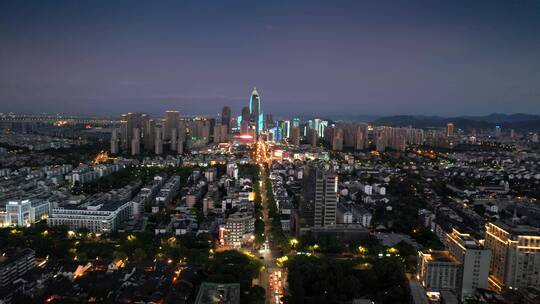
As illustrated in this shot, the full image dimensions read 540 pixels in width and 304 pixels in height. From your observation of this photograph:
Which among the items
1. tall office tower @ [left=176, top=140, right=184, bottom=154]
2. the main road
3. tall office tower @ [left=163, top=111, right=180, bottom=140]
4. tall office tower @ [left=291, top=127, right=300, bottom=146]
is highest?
tall office tower @ [left=163, top=111, right=180, bottom=140]

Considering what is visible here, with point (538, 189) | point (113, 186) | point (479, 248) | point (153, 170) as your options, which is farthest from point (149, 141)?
point (479, 248)

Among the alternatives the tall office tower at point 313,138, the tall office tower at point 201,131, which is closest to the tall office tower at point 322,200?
the tall office tower at point 313,138

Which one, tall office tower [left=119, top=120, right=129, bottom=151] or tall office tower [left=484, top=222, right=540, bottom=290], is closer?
tall office tower [left=484, top=222, right=540, bottom=290]

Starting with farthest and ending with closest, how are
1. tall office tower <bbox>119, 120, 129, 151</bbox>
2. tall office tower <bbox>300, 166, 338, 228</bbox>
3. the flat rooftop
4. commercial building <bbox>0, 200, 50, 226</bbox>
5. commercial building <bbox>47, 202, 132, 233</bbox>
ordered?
tall office tower <bbox>119, 120, 129, 151</bbox> < commercial building <bbox>0, 200, 50, 226</bbox> < commercial building <bbox>47, 202, 132, 233</bbox> < tall office tower <bbox>300, 166, 338, 228</bbox> < the flat rooftop

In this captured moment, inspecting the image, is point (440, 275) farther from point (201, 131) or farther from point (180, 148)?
point (201, 131)

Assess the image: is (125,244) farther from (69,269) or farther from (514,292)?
(514,292)

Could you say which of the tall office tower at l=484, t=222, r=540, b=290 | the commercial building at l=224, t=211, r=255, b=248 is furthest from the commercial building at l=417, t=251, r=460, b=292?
the commercial building at l=224, t=211, r=255, b=248

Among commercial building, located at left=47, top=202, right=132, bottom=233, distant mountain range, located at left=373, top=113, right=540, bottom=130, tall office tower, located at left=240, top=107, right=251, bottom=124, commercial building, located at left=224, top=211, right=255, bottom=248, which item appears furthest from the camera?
distant mountain range, located at left=373, top=113, right=540, bottom=130

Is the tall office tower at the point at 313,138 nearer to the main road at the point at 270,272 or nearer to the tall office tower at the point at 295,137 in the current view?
the tall office tower at the point at 295,137

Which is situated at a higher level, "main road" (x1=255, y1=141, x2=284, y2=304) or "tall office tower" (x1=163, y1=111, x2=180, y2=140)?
"tall office tower" (x1=163, y1=111, x2=180, y2=140)

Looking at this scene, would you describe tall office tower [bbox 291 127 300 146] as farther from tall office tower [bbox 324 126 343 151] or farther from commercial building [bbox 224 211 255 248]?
commercial building [bbox 224 211 255 248]
